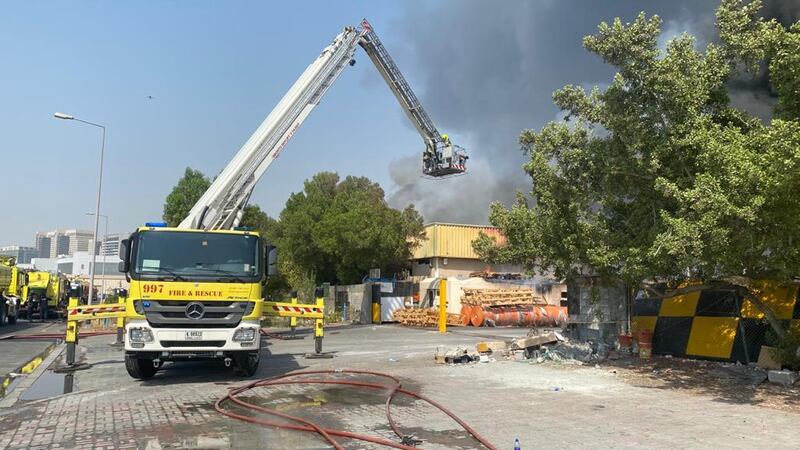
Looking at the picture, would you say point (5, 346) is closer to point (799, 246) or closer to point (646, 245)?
point (646, 245)

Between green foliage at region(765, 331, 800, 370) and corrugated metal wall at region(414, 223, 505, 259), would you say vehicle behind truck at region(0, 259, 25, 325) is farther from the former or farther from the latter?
green foliage at region(765, 331, 800, 370)

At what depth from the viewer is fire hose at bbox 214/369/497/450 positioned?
693 cm

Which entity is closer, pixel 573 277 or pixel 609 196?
pixel 609 196

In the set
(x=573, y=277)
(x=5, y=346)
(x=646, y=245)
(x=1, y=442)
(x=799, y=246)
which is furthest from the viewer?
(x=5, y=346)

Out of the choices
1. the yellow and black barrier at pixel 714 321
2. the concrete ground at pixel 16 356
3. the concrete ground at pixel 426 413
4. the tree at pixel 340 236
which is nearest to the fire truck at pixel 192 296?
the concrete ground at pixel 426 413

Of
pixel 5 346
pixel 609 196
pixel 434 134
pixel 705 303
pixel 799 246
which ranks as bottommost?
pixel 5 346

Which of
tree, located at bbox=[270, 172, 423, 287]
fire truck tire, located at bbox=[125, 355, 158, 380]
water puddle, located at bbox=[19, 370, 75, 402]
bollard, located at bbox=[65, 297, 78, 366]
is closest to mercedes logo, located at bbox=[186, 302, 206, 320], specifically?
fire truck tire, located at bbox=[125, 355, 158, 380]

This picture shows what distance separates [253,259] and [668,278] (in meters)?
8.14

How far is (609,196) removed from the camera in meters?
12.0

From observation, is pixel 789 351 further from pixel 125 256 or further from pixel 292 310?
pixel 125 256

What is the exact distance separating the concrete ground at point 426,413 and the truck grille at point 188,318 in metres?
1.18

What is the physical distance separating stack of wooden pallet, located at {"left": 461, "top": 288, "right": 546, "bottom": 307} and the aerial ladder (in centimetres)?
741

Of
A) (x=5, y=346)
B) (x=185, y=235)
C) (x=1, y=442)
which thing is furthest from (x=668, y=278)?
(x=5, y=346)

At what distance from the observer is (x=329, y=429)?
7.54 metres
